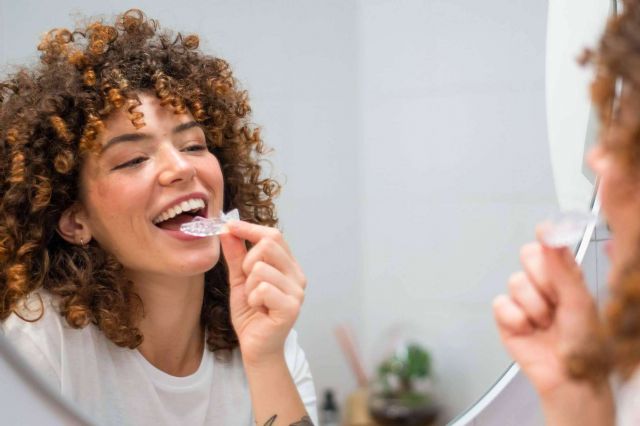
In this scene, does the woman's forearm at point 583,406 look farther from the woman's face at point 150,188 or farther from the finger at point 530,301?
the woman's face at point 150,188

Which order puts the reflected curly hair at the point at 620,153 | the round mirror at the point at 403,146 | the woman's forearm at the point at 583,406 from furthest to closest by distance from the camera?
1. the round mirror at the point at 403,146
2. the woman's forearm at the point at 583,406
3. the reflected curly hair at the point at 620,153

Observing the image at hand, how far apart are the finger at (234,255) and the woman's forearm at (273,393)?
0.08 meters

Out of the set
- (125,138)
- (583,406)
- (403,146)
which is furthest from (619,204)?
(125,138)

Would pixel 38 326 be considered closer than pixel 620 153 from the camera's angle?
No

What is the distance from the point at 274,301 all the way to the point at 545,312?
0.24 meters

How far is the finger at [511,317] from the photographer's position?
66cm

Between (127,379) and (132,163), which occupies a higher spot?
(132,163)

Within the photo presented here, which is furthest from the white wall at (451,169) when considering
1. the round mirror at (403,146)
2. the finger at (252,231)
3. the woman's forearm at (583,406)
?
the woman's forearm at (583,406)

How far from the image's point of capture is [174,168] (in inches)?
27.4

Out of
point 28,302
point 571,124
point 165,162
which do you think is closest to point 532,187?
point 571,124

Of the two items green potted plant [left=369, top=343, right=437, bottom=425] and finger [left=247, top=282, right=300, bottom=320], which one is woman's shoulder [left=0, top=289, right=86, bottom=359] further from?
green potted plant [left=369, top=343, right=437, bottom=425]

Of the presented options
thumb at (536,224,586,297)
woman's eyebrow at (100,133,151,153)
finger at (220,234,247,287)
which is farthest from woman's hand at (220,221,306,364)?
thumb at (536,224,586,297)

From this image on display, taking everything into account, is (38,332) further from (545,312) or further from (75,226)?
(545,312)

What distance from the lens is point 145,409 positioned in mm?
746
